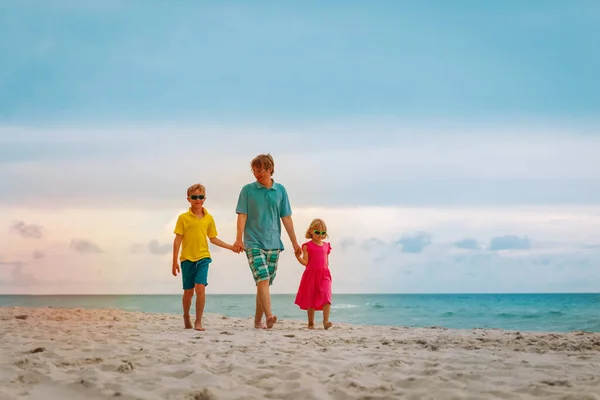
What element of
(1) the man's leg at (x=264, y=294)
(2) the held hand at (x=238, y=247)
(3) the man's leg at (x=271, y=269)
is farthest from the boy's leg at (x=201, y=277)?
(3) the man's leg at (x=271, y=269)

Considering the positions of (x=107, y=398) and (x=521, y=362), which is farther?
(x=521, y=362)

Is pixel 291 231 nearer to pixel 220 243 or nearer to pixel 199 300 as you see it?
pixel 220 243

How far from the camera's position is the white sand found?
15.1ft

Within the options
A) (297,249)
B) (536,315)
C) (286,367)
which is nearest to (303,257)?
(297,249)

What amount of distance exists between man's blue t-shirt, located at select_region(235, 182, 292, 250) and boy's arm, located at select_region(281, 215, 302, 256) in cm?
22

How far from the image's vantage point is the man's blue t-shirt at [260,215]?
8547mm

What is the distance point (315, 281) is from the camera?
366 inches

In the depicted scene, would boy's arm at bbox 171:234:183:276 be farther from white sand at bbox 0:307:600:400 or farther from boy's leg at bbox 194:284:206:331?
white sand at bbox 0:307:600:400

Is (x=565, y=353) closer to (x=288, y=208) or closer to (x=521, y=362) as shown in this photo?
(x=521, y=362)

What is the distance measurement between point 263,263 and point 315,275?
1.12 meters

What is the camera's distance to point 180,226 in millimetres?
8547

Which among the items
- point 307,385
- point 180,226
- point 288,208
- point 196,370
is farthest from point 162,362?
point 288,208

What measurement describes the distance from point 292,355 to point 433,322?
13300 mm

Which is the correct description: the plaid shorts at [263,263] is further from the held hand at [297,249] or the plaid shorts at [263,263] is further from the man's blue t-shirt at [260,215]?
the held hand at [297,249]
